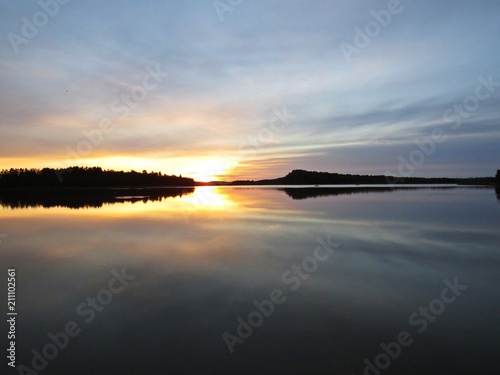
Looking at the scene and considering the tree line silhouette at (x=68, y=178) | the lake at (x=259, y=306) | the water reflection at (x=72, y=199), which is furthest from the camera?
the tree line silhouette at (x=68, y=178)

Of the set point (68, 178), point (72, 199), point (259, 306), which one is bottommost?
point (259, 306)

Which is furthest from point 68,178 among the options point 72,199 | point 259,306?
point 259,306

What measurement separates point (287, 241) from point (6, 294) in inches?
359

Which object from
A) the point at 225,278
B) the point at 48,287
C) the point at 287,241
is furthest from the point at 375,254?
the point at 48,287

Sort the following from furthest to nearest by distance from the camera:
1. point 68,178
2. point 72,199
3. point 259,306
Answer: point 68,178
point 72,199
point 259,306

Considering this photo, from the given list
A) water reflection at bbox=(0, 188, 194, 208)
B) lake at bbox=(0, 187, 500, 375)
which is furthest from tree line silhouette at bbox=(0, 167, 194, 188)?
lake at bbox=(0, 187, 500, 375)

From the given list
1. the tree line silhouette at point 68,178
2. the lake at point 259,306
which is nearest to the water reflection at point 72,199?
the lake at point 259,306

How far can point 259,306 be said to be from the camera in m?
6.39

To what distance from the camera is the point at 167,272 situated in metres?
Answer: 8.64

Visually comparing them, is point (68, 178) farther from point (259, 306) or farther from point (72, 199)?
point (259, 306)

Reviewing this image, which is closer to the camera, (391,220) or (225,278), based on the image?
(225,278)

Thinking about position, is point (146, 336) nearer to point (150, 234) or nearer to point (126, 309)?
point (126, 309)

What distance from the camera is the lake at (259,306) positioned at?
459 cm

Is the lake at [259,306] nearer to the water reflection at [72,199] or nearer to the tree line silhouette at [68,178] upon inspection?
the water reflection at [72,199]
